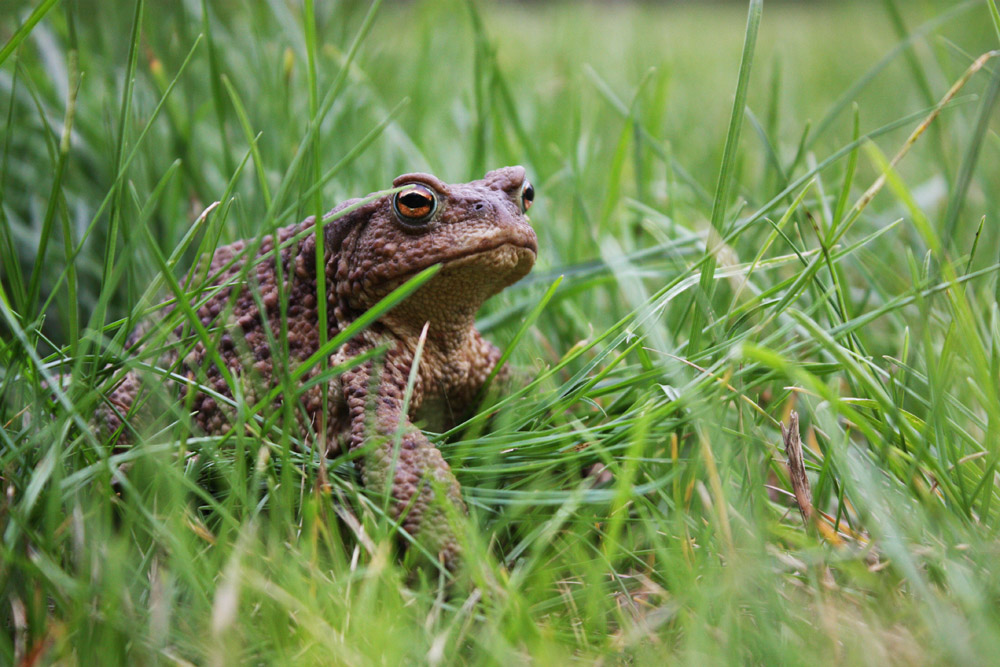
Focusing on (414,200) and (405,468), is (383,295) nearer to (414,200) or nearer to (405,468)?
(414,200)

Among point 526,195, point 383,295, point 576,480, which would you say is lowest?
point 576,480

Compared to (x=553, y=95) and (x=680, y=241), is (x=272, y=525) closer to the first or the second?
(x=680, y=241)

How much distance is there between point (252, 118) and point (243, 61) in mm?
828

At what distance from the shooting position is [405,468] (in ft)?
5.34

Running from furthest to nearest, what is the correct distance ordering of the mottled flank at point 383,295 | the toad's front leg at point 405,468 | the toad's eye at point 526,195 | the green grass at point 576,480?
the toad's eye at point 526,195 → the mottled flank at point 383,295 → the toad's front leg at point 405,468 → the green grass at point 576,480

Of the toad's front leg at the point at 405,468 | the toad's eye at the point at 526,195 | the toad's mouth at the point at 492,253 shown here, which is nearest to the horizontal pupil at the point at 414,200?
the toad's mouth at the point at 492,253

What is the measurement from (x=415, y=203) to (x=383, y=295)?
272 mm

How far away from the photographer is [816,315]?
1891 millimetres

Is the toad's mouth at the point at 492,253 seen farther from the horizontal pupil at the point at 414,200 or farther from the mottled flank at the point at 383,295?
the horizontal pupil at the point at 414,200

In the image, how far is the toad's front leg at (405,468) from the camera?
5.08ft

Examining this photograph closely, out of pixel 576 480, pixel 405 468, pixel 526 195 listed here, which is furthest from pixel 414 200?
pixel 576 480

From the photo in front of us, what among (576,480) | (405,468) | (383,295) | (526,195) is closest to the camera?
(405,468)

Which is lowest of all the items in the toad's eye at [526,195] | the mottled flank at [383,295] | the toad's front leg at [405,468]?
the toad's front leg at [405,468]

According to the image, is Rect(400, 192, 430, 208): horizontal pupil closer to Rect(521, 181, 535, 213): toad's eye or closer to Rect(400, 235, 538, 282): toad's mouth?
Rect(400, 235, 538, 282): toad's mouth
